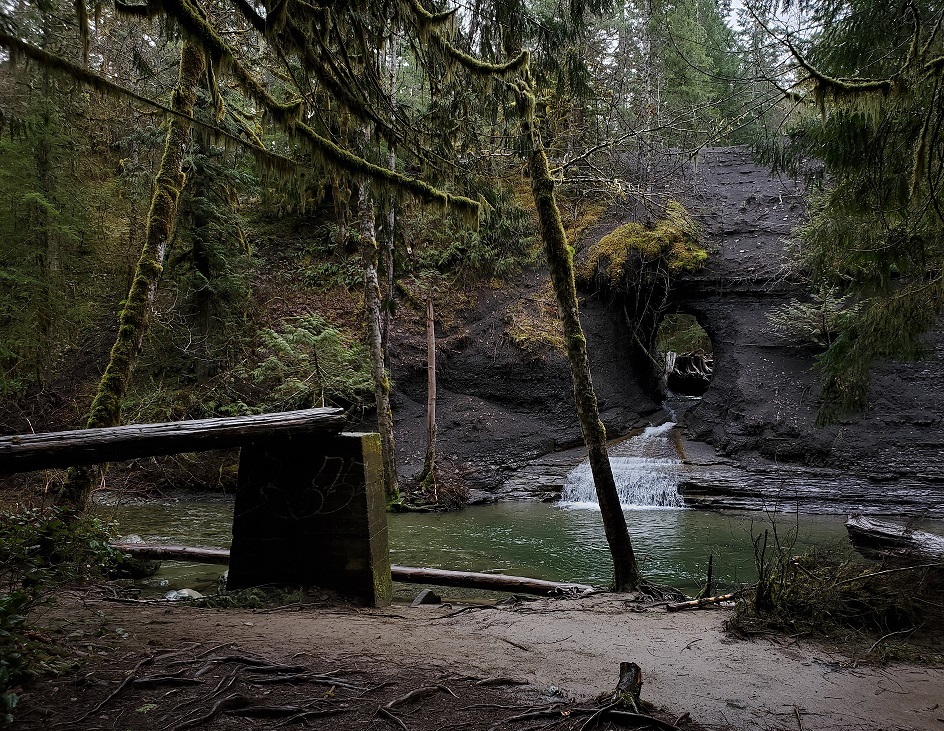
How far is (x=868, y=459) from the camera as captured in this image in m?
15.4

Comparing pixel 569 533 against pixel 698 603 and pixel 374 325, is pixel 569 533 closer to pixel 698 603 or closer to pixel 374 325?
pixel 698 603

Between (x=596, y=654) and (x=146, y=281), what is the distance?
7.39 m

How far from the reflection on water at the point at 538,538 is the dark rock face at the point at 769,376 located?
3.40 meters

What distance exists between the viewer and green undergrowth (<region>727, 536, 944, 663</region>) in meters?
4.75

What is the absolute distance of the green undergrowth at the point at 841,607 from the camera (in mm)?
4754

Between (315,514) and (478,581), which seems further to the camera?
(478,581)

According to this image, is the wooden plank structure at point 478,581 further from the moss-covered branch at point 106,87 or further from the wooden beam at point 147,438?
the moss-covered branch at point 106,87

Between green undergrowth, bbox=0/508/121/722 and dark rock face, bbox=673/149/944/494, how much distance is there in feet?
52.5

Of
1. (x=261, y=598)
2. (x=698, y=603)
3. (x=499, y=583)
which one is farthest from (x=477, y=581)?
(x=261, y=598)

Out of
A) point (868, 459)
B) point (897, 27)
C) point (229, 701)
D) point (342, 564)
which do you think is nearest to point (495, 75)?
point (897, 27)

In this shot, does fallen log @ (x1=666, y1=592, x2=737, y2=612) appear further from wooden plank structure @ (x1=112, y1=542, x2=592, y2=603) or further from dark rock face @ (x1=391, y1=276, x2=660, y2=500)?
dark rock face @ (x1=391, y1=276, x2=660, y2=500)

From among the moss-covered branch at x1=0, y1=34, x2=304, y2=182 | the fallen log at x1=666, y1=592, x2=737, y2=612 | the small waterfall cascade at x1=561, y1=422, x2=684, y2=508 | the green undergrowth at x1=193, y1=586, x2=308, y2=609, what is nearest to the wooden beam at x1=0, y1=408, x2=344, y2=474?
the green undergrowth at x1=193, y1=586, x2=308, y2=609

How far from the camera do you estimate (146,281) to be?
7.93m

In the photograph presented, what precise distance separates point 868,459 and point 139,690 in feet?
57.6
